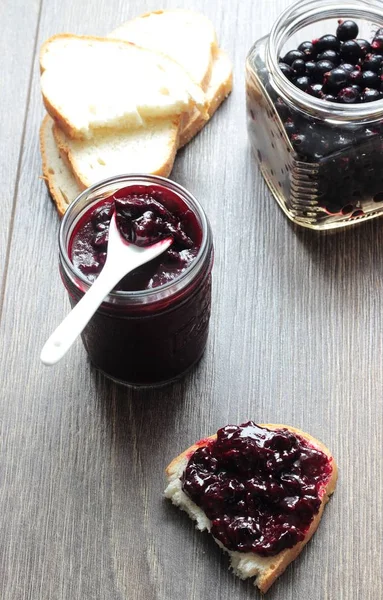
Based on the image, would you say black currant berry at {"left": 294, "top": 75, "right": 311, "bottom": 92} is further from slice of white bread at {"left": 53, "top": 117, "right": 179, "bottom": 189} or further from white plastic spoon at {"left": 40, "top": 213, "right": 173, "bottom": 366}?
white plastic spoon at {"left": 40, "top": 213, "right": 173, "bottom": 366}

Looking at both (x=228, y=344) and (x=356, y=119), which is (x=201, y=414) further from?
(x=356, y=119)

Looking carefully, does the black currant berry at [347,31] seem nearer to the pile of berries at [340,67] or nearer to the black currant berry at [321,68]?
the pile of berries at [340,67]

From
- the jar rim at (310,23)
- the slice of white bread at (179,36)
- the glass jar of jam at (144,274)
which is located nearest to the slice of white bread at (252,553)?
the glass jar of jam at (144,274)

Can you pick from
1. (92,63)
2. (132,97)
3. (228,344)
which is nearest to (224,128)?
(132,97)

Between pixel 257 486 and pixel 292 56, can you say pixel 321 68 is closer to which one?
pixel 292 56

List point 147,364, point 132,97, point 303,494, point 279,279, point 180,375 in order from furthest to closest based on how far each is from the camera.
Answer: point 132,97, point 279,279, point 180,375, point 147,364, point 303,494

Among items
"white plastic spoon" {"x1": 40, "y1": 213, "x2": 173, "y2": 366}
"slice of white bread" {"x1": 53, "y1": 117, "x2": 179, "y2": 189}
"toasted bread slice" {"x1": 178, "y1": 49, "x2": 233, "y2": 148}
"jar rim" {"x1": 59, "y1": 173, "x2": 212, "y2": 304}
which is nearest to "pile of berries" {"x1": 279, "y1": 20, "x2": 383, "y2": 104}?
"toasted bread slice" {"x1": 178, "y1": 49, "x2": 233, "y2": 148}

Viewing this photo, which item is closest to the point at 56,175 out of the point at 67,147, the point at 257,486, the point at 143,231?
the point at 67,147
